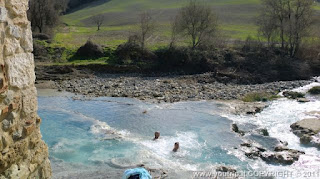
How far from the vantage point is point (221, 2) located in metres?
93.8

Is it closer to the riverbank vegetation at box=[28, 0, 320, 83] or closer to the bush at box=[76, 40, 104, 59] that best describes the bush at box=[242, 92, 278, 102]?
the riverbank vegetation at box=[28, 0, 320, 83]

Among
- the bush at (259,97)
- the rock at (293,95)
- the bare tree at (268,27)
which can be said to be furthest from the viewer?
the bare tree at (268,27)

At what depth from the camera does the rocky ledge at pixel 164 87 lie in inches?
1120

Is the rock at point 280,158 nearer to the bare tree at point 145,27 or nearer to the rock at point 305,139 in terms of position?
the rock at point 305,139

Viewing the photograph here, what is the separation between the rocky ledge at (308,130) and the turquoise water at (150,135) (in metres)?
0.53

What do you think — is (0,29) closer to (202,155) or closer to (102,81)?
(202,155)

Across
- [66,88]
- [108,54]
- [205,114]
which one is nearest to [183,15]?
[108,54]

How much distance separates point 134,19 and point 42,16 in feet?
115

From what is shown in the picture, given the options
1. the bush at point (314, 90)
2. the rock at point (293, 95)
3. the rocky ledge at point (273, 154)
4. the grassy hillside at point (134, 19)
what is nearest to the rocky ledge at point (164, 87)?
the rock at point (293, 95)

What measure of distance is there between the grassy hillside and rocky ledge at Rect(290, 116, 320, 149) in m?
28.4

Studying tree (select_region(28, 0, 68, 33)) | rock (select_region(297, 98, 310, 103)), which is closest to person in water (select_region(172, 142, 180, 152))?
rock (select_region(297, 98, 310, 103))

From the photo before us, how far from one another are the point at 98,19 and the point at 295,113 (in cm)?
5774

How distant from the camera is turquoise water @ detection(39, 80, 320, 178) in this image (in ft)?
47.9

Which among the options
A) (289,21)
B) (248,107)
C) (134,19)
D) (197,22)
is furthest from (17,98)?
(134,19)
